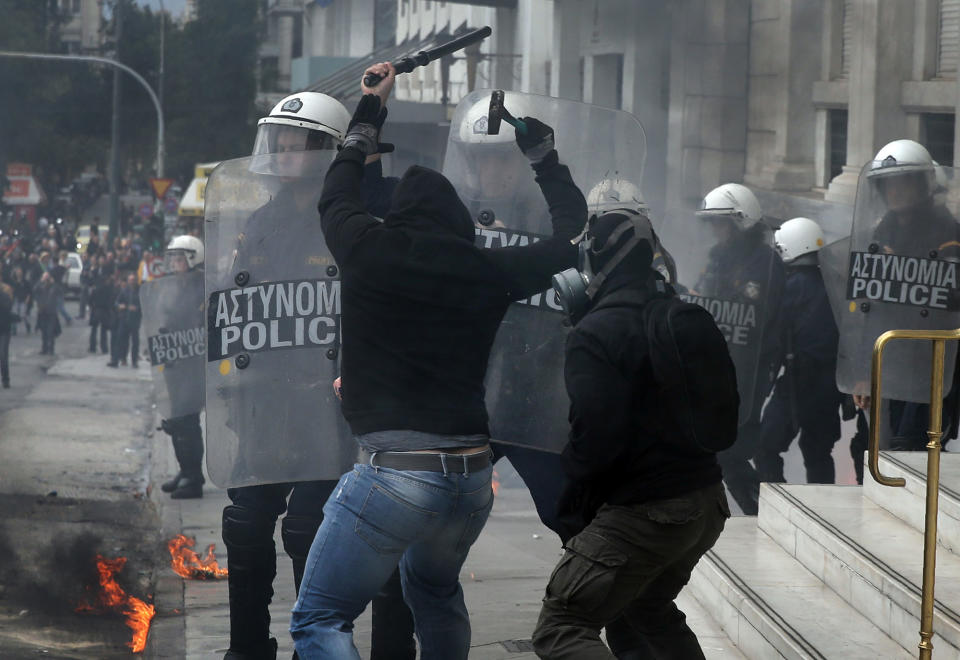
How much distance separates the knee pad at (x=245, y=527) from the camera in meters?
4.48

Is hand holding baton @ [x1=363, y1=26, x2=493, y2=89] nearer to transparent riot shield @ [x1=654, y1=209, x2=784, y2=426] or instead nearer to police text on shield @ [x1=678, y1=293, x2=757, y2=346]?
transparent riot shield @ [x1=654, y1=209, x2=784, y2=426]

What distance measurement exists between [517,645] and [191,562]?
232cm

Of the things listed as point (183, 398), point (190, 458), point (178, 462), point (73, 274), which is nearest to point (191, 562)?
point (183, 398)

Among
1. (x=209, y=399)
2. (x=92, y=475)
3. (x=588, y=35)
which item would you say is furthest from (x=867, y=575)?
(x=588, y=35)

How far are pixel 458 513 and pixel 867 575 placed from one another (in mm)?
1696

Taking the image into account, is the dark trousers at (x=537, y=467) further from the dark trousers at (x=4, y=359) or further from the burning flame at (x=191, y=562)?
the dark trousers at (x=4, y=359)

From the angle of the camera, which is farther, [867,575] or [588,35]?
[588,35]

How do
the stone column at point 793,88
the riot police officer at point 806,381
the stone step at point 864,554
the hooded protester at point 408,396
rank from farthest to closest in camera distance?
the stone column at point 793,88, the riot police officer at point 806,381, the stone step at point 864,554, the hooded protester at point 408,396

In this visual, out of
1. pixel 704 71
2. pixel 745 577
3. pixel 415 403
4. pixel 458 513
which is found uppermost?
pixel 704 71

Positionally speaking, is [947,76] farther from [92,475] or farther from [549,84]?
[549,84]

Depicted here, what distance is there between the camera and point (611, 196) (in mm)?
4773

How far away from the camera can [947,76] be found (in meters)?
9.92

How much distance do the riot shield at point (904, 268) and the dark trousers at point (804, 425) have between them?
0.87 meters

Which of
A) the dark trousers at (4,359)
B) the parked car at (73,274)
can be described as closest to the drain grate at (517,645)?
the dark trousers at (4,359)
